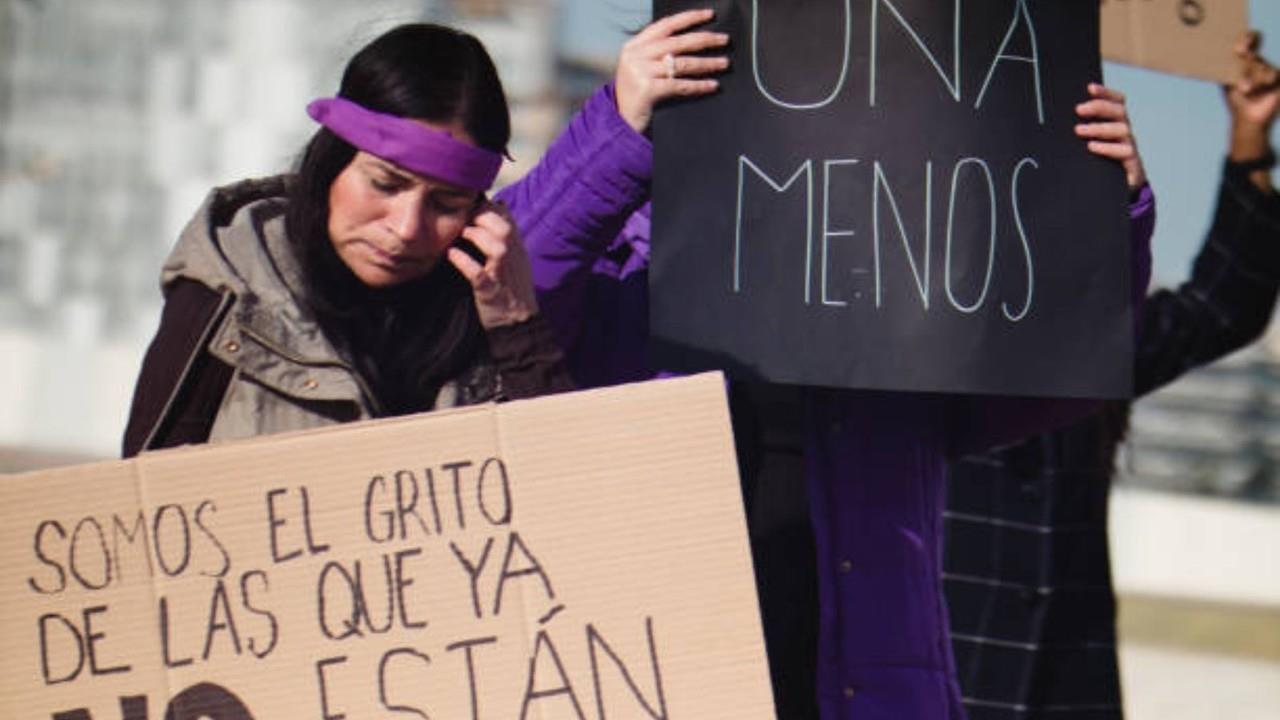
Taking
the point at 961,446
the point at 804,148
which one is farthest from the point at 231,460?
the point at 961,446

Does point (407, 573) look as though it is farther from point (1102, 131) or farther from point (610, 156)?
point (1102, 131)

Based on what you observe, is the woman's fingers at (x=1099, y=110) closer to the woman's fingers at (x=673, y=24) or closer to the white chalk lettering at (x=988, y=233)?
the white chalk lettering at (x=988, y=233)

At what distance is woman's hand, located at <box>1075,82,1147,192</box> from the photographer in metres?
2.74

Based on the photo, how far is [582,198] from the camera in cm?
269

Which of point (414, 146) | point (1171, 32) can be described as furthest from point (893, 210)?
point (1171, 32)

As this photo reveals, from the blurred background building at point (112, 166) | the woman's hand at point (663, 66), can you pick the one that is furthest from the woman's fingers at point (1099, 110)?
the blurred background building at point (112, 166)

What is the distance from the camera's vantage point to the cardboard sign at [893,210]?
8.82 ft

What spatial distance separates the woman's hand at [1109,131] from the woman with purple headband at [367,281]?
0.78m

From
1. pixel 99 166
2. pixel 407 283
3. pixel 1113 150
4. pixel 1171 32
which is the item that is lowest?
pixel 407 283

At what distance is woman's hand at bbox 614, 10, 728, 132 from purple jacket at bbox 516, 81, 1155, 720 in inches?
1.3

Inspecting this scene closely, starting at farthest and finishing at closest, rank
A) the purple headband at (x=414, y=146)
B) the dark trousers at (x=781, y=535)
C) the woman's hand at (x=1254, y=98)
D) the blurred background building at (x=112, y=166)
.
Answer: the blurred background building at (x=112, y=166)
the woman's hand at (x=1254, y=98)
the dark trousers at (x=781, y=535)
the purple headband at (x=414, y=146)

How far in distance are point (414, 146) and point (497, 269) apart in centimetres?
18

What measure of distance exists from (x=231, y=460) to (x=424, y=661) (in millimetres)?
320

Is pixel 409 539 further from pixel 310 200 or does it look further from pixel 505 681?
pixel 310 200
